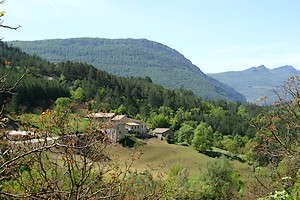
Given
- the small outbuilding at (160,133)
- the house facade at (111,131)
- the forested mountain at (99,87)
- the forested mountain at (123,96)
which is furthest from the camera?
the forested mountain at (99,87)

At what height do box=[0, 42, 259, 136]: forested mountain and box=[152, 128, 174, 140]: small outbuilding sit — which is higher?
box=[0, 42, 259, 136]: forested mountain

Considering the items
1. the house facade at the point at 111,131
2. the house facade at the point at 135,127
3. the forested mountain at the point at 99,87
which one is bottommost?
the house facade at the point at 135,127

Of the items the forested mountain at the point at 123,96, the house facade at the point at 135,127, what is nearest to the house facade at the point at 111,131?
the house facade at the point at 135,127

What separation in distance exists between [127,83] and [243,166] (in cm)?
5569

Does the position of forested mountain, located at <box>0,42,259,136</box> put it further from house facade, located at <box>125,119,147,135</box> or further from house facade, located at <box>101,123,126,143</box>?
house facade, located at <box>101,123,126,143</box>

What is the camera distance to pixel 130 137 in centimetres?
5812

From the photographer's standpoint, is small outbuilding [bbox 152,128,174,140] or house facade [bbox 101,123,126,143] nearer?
house facade [bbox 101,123,126,143]

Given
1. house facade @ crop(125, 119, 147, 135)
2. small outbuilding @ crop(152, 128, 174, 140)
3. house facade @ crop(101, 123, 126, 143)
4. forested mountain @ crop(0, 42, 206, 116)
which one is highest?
house facade @ crop(101, 123, 126, 143)

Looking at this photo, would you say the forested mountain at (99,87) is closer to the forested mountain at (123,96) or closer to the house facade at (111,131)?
the forested mountain at (123,96)

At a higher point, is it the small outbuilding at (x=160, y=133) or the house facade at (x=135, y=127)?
the house facade at (x=135, y=127)

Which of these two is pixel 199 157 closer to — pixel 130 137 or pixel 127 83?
pixel 130 137

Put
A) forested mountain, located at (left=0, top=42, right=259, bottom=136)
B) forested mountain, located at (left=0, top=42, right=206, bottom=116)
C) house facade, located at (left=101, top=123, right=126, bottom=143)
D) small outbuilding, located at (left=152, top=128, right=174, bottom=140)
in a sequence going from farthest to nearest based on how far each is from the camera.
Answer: forested mountain, located at (left=0, top=42, right=206, bottom=116), forested mountain, located at (left=0, top=42, right=259, bottom=136), small outbuilding, located at (left=152, top=128, right=174, bottom=140), house facade, located at (left=101, top=123, right=126, bottom=143)

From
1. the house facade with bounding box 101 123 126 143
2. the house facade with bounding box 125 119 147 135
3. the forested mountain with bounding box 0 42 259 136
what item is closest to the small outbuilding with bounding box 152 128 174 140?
the house facade with bounding box 125 119 147 135

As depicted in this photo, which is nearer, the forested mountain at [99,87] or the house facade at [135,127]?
the house facade at [135,127]
